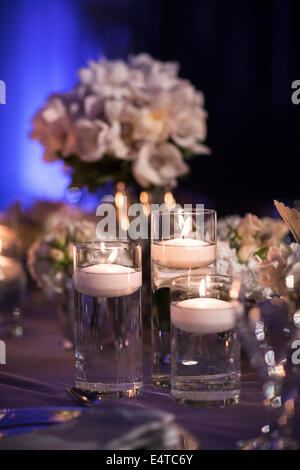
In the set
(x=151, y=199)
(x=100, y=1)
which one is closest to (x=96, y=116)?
(x=151, y=199)

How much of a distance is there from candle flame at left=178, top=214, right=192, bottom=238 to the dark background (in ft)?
5.69

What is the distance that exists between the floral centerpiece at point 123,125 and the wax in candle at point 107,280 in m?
0.60

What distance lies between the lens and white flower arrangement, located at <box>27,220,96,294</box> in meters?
1.19

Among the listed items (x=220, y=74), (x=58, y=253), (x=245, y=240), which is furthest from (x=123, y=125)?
(x=220, y=74)

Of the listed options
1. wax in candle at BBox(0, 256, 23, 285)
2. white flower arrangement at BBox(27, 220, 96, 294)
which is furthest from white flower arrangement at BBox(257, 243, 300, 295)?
wax in candle at BBox(0, 256, 23, 285)

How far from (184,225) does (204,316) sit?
173 mm

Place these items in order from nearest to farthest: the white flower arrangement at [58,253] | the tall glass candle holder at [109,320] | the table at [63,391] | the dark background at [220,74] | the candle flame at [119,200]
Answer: the table at [63,391] → the tall glass candle holder at [109,320] → the white flower arrangement at [58,253] → the candle flame at [119,200] → the dark background at [220,74]

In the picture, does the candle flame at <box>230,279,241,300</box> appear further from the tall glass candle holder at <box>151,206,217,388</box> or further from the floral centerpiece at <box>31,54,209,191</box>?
the floral centerpiece at <box>31,54,209,191</box>

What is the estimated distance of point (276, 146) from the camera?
277 centimetres

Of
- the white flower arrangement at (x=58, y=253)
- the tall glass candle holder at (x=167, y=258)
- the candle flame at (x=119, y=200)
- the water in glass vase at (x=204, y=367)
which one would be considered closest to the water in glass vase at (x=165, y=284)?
the tall glass candle holder at (x=167, y=258)

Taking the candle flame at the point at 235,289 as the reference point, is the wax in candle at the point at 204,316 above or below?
below

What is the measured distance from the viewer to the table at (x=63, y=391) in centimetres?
72

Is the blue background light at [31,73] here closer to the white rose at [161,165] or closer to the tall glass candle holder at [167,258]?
the white rose at [161,165]
